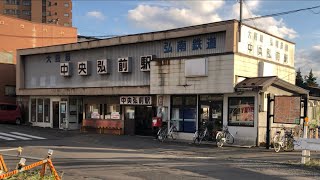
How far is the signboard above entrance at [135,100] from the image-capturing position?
2511 cm

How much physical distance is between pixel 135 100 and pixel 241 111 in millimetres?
7792

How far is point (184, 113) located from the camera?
2316cm

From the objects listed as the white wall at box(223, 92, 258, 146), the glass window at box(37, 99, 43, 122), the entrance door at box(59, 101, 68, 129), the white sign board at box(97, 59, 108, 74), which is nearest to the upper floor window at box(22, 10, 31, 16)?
the glass window at box(37, 99, 43, 122)

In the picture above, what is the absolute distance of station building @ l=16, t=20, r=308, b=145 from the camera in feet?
67.4

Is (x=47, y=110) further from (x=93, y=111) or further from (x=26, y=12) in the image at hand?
(x=26, y=12)

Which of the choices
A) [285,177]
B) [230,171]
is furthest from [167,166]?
[285,177]

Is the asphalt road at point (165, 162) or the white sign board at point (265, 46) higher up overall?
the white sign board at point (265, 46)

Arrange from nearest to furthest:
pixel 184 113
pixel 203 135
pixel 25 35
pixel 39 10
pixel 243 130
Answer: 1. pixel 243 130
2. pixel 203 135
3. pixel 184 113
4. pixel 25 35
5. pixel 39 10

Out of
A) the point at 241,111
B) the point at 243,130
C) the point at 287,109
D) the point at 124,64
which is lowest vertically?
the point at 243,130

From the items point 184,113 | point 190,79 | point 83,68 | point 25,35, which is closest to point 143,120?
point 184,113

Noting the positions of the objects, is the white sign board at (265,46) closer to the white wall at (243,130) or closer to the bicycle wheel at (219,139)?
the white wall at (243,130)

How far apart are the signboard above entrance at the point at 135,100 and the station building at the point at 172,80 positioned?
0.12ft

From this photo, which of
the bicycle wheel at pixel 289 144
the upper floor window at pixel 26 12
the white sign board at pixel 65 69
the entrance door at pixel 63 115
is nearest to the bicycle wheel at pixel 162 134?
the bicycle wheel at pixel 289 144

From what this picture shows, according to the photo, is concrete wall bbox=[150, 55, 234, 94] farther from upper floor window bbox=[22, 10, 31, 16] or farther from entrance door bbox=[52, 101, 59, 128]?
upper floor window bbox=[22, 10, 31, 16]
